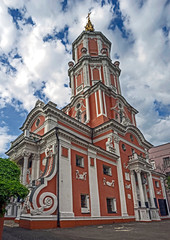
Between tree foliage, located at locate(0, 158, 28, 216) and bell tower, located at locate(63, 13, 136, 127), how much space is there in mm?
17077

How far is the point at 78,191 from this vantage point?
1458cm

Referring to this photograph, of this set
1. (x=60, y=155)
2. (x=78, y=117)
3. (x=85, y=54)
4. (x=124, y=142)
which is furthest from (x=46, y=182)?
(x=85, y=54)

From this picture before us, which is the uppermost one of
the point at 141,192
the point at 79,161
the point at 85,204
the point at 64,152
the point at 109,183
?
the point at 64,152

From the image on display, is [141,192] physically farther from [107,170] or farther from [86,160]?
[86,160]

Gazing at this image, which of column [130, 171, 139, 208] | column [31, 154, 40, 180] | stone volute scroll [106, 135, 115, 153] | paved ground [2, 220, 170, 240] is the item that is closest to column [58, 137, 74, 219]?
paved ground [2, 220, 170, 240]

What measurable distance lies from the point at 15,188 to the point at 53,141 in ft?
30.2

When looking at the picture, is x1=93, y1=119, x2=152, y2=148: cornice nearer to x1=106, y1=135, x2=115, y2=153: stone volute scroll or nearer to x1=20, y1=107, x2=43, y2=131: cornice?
x1=106, y1=135, x2=115, y2=153: stone volute scroll

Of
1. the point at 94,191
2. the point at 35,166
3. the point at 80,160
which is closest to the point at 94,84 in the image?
the point at 80,160

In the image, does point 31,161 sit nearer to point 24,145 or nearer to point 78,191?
point 24,145

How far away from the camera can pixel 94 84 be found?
26.7 m

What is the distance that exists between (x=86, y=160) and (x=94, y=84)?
13.4 m

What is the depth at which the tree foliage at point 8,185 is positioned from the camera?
574 cm

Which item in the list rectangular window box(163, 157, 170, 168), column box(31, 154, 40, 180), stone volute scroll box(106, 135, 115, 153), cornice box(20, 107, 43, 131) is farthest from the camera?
rectangular window box(163, 157, 170, 168)

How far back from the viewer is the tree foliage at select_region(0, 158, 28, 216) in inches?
226
